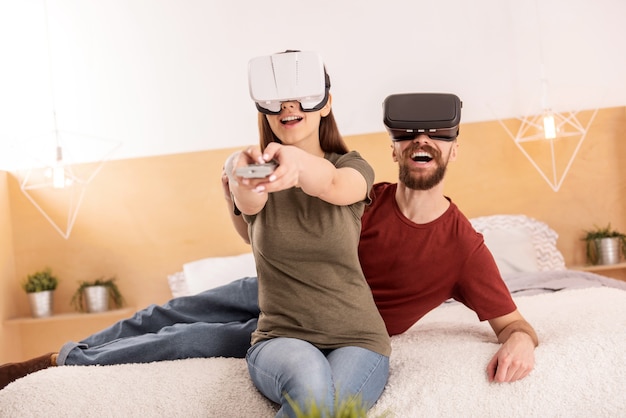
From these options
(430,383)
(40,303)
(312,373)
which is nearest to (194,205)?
(40,303)

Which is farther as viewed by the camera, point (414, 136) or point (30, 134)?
point (30, 134)

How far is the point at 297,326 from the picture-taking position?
5.03ft

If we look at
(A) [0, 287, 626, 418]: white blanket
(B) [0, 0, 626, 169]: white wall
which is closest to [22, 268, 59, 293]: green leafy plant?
(B) [0, 0, 626, 169]: white wall

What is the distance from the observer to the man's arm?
1.55m

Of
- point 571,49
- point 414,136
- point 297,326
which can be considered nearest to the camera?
point 297,326

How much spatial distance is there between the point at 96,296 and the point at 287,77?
2373 mm

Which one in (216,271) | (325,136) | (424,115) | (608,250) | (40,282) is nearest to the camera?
(325,136)

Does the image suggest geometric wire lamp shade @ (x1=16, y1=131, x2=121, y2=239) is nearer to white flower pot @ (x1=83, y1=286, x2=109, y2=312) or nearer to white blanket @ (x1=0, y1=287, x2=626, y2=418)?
white flower pot @ (x1=83, y1=286, x2=109, y2=312)

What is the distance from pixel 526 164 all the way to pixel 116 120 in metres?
2.08

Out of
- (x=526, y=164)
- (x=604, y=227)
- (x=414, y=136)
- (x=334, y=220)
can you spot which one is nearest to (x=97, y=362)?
(x=334, y=220)

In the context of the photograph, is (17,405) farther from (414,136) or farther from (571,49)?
(571,49)

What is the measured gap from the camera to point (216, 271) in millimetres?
3352

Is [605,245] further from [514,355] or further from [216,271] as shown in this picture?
[514,355]

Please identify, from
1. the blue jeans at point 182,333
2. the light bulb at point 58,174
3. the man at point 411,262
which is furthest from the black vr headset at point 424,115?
the light bulb at point 58,174
